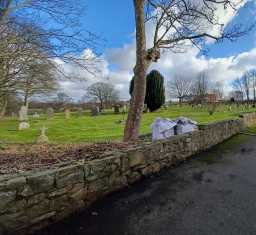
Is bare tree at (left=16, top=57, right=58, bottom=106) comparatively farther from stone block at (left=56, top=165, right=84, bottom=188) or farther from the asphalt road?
the asphalt road

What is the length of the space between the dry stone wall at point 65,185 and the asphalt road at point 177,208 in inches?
6.4

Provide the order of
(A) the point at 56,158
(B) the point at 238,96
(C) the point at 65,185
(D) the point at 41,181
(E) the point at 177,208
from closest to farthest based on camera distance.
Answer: (D) the point at 41,181 < (C) the point at 65,185 < (E) the point at 177,208 < (A) the point at 56,158 < (B) the point at 238,96

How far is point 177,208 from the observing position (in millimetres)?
3090

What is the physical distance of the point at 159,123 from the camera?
7.11 m

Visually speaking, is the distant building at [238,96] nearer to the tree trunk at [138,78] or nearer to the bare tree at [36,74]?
the tree trunk at [138,78]

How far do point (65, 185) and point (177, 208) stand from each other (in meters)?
1.63

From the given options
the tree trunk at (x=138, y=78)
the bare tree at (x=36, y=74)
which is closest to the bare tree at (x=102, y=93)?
the bare tree at (x=36, y=74)

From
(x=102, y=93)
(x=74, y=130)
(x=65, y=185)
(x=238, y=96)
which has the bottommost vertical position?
(x=74, y=130)

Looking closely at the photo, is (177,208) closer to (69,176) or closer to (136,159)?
(136,159)

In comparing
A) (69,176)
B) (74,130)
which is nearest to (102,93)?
(74,130)

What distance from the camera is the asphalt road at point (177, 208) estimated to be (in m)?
2.57

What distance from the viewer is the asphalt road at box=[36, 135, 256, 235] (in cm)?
257

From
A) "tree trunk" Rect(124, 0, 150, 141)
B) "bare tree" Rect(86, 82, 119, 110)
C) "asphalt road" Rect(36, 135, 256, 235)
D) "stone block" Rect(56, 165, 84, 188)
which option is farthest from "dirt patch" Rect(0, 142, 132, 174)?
"bare tree" Rect(86, 82, 119, 110)

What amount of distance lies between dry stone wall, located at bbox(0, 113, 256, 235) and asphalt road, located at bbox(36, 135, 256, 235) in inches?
6.4
